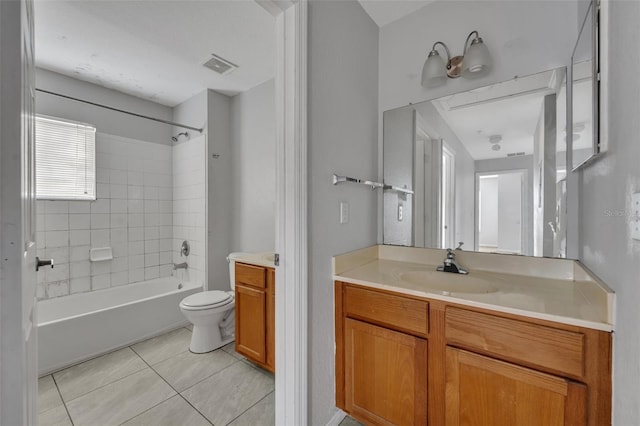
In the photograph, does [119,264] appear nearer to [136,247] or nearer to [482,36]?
[136,247]

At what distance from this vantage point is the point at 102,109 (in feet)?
8.90

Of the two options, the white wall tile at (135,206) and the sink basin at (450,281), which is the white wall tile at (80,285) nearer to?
the white wall tile at (135,206)

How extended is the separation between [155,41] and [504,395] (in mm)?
2921

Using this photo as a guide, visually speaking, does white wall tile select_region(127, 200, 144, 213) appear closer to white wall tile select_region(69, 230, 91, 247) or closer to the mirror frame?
white wall tile select_region(69, 230, 91, 247)

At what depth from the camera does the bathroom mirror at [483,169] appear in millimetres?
1286

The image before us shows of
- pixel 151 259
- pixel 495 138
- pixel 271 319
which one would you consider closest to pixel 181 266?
pixel 151 259

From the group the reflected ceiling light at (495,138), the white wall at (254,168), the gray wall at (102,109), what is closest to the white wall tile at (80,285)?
the white wall at (254,168)

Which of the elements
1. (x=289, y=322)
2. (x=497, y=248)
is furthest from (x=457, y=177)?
(x=289, y=322)

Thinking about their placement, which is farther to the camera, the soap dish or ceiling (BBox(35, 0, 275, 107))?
the soap dish

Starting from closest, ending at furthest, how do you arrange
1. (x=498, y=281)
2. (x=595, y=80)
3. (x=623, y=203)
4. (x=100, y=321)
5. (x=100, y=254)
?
(x=623, y=203) < (x=595, y=80) < (x=498, y=281) < (x=100, y=321) < (x=100, y=254)

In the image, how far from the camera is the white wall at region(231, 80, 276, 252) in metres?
2.60

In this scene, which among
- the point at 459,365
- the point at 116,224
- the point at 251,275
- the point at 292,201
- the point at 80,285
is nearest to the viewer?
the point at 459,365

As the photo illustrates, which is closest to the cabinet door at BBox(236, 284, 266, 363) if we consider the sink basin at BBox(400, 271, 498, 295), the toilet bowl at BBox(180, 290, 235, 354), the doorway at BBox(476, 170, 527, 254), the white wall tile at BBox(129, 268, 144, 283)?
the toilet bowl at BBox(180, 290, 235, 354)

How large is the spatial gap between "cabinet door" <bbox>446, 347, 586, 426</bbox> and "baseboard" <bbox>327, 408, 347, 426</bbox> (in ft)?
1.93
